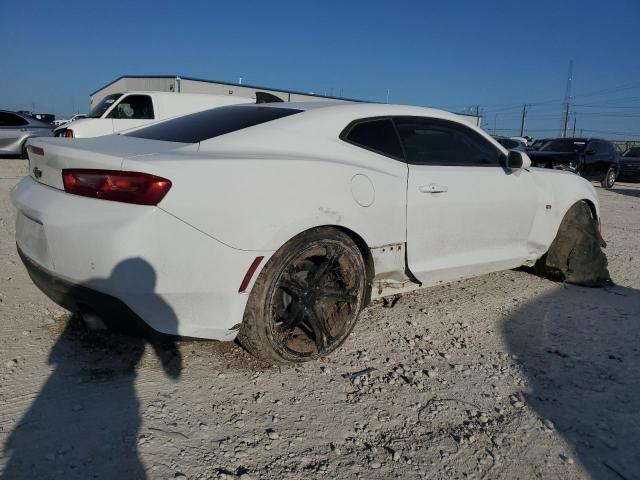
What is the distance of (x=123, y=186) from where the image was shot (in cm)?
218

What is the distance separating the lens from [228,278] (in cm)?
234

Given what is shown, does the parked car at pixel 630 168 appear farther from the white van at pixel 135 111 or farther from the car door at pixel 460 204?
the car door at pixel 460 204

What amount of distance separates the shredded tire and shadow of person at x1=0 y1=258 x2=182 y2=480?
3.51 metres

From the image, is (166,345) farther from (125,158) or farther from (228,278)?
(125,158)

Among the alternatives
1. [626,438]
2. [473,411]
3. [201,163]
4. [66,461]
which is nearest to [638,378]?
[626,438]

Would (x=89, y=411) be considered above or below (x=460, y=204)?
below

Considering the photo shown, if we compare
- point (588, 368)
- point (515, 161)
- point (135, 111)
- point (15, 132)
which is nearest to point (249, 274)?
point (588, 368)

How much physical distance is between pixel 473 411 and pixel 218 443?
125cm

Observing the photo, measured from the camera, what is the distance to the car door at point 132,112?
11.1 m

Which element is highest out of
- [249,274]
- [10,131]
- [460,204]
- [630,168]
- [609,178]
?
[10,131]

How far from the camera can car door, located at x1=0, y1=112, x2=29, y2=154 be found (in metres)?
13.8

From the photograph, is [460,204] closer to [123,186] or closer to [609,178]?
[123,186]

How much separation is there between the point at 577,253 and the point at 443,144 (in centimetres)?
194

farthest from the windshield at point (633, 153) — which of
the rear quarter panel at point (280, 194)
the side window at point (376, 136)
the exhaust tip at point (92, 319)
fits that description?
the exhaust tip at point (92, 319)
